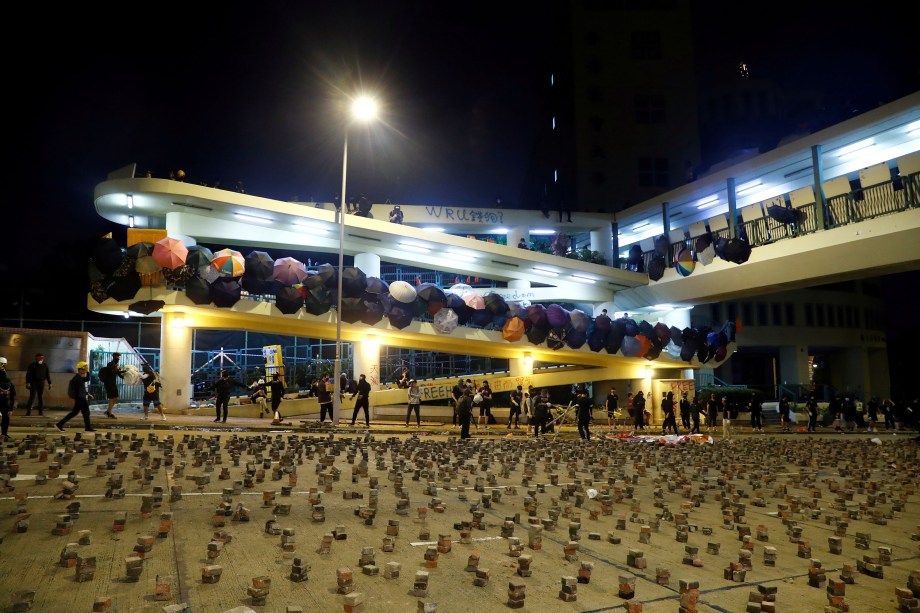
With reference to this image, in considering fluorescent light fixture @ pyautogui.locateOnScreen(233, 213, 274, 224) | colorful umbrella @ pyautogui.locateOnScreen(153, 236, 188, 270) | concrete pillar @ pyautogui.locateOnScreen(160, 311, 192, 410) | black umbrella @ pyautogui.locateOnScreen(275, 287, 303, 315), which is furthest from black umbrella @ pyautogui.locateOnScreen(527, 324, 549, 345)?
colorful umbrella @ pyautogui.locateOnScreen(153, 236, 188, 270)

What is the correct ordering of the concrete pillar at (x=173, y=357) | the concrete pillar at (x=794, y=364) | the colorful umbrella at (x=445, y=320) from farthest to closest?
1. the concrete pillar at (x=794, y=364)
2. the colorful umbrella at (x=445, y=320)
3. the concrete pillar at (x=173, y=357)

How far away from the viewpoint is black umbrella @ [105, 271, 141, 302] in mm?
24094

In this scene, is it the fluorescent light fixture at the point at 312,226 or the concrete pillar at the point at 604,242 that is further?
the concrete pillar at the point at 604,242

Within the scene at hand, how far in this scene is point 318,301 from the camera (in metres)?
26.2

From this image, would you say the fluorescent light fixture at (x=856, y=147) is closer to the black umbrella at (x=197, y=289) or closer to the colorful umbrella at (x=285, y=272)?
the colorful umbrella at (x=285, y=272)

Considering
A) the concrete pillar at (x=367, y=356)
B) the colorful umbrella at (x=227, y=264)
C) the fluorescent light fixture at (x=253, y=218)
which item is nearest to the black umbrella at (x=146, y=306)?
the colorful umbrella at (x=227, y=264)

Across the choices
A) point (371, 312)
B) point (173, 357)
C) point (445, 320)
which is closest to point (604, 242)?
point (445, 320)

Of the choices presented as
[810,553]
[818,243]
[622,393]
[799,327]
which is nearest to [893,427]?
[818,243]

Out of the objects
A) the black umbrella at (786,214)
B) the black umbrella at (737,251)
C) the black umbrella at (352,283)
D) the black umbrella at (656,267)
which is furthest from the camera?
the black umbrella at (656,267)

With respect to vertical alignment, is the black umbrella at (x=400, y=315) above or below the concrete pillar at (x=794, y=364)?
above

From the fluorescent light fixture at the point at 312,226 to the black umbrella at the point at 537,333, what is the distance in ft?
34.7

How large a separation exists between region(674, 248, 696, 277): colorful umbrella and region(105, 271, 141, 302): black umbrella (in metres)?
25.1

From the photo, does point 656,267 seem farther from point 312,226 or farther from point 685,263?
point 312,226

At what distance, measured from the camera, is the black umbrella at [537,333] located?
30.8 meters
